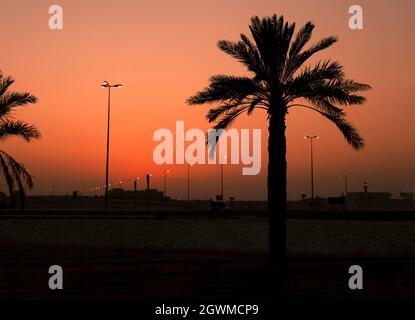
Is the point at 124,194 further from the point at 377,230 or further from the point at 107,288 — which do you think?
the point at 107,288

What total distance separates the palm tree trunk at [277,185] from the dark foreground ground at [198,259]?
102cm

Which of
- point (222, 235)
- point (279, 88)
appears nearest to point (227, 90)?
point (279, 88)

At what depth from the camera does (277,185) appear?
20.2 meters

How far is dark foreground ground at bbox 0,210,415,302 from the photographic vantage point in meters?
14.8

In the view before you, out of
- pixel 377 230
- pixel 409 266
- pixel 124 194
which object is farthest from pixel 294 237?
pixel 124 194

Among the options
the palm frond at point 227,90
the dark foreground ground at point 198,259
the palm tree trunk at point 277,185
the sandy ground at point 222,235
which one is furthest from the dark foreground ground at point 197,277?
the palm frond at point 227,90

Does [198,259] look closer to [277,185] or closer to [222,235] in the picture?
[277,185]

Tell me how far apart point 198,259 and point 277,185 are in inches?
183

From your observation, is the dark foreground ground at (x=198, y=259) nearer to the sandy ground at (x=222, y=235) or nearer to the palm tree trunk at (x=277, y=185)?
the sandy ground at (x=222, y=235)

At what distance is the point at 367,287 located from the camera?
1558 cm

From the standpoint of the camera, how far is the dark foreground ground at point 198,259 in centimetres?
1479

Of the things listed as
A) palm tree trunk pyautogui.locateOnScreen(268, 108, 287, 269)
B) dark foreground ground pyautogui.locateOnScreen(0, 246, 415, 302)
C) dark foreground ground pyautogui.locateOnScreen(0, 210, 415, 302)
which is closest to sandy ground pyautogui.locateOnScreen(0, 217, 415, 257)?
dark foreground ground pyautogui.locateOnScreen(0, 210, 415, 302)
